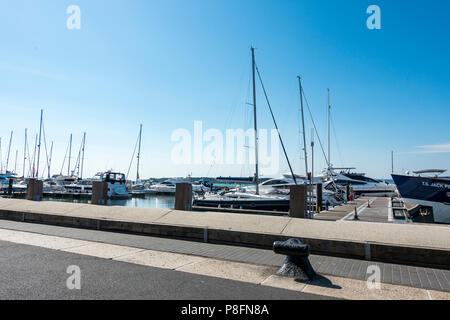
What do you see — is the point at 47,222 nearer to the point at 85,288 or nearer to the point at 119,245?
the point at 119,245

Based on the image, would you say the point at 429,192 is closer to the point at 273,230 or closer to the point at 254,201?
the point at 254,201

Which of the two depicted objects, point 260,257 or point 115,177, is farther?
point 115,177

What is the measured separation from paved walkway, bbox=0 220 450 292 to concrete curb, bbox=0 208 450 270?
0.20 m

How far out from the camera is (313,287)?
5.18 meters

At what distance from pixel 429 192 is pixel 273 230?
16.7 m

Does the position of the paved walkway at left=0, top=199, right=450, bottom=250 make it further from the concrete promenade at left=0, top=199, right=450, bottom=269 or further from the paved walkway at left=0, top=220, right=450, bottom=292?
the paved walkway at left=0, top=220, right=450, bottom=292

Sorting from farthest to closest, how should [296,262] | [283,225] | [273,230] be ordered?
1. [283,225]
2. [273,230]
3. [296,262]

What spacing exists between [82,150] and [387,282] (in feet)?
Answer: 231

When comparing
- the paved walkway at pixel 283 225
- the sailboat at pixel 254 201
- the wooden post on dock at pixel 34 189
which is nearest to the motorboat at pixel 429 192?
the sailboat at pixel 254 201

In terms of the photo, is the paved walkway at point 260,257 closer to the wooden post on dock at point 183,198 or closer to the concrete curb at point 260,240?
the concrete curb at point 260,240

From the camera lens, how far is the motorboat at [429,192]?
19109 mm

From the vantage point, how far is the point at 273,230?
8.15m

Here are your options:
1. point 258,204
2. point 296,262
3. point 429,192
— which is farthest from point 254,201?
point 296,262
